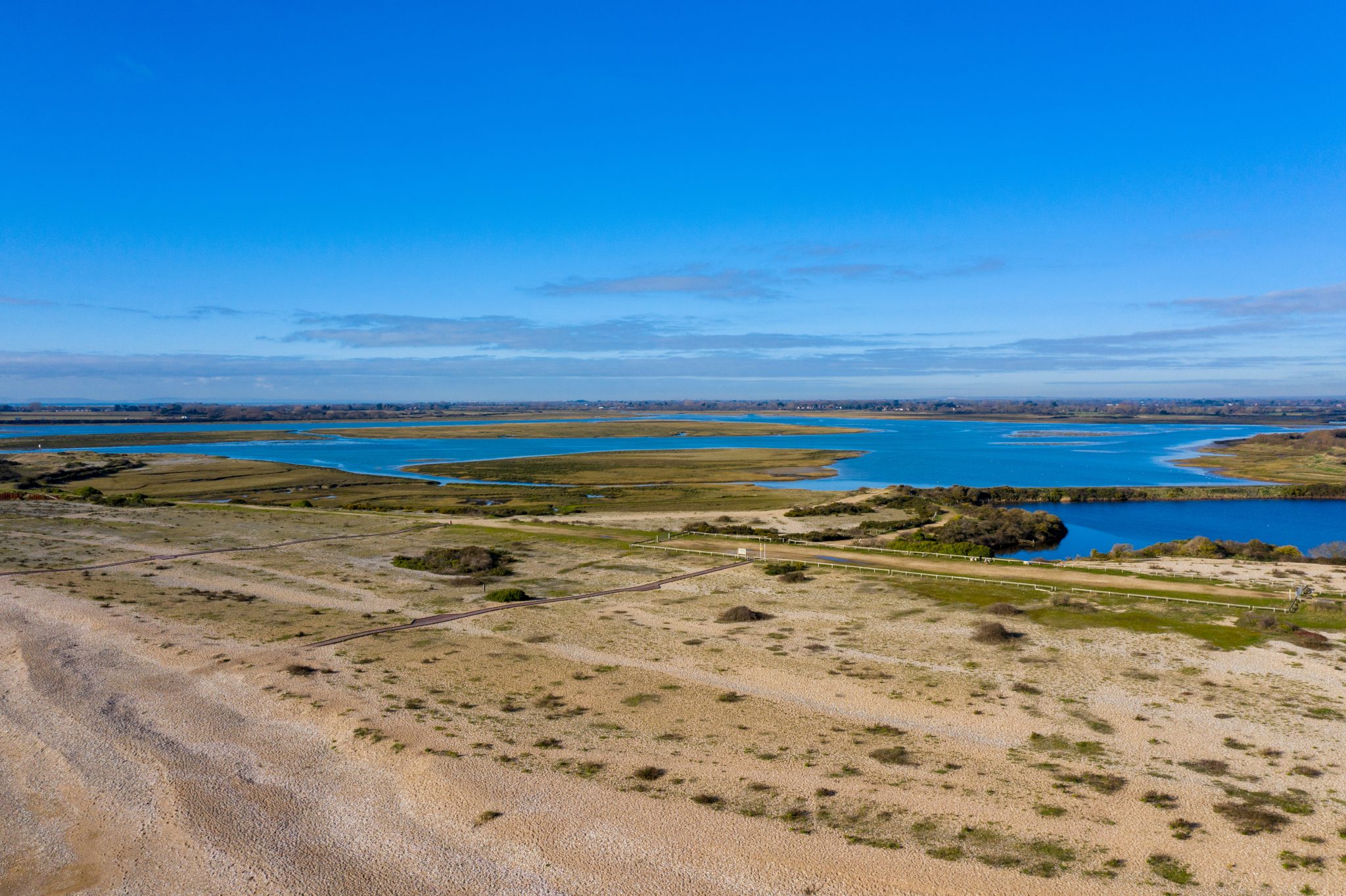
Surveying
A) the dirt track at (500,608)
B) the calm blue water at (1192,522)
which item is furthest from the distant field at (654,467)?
the dirt track at (500,608)

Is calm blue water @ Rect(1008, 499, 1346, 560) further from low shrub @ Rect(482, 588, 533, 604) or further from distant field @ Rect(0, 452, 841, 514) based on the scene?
low shrub @ Rect(482, 588, 533, 604)

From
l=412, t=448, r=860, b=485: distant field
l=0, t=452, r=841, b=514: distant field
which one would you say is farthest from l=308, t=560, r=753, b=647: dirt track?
l=412, t=448, r=860, b=485: distant field

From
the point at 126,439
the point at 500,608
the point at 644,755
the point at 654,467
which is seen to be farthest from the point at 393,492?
the point at 126,439

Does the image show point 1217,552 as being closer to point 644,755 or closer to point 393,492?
point 644,755

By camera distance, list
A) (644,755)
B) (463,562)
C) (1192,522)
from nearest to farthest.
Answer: (644,755), (463,562), (1192,522)

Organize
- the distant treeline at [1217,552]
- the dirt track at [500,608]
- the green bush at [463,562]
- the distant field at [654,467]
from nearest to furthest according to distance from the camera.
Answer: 1. the dirt track at [500,608]
2. the green bush at [463,562]
3. the distant treeline at [1217,552]
4. the distant field at [654,467]

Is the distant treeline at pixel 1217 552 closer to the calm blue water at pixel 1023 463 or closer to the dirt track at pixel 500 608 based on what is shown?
the calm blue water at pixel 1023 463
